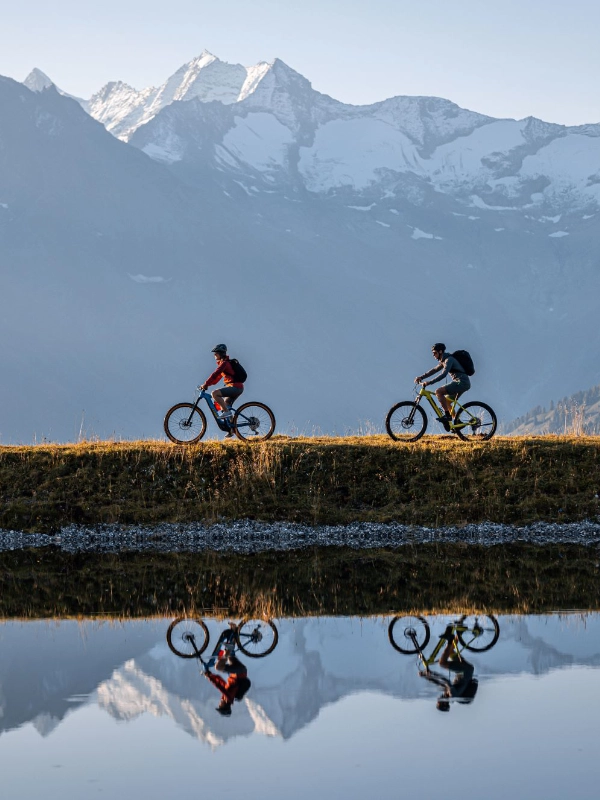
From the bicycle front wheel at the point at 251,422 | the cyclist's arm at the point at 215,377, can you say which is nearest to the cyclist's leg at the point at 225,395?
the cyclist's arm at the point at 215,377

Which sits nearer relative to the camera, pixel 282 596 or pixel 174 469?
pixel 282 596

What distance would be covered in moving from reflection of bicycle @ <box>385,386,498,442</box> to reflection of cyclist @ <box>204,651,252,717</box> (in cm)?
1818

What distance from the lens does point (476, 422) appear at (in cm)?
3247

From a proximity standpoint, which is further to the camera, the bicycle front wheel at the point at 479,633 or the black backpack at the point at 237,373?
the black backpack at the point at 237,373

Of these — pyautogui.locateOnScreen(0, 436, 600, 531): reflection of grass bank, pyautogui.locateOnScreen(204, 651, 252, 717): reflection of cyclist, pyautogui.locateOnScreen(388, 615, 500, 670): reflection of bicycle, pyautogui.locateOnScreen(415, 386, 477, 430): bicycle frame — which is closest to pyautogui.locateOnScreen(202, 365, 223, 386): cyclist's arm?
pyautogui.locateOnScreen(0, 436, 600, 531): reflection of grass bank

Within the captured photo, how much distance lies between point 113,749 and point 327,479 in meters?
21.0

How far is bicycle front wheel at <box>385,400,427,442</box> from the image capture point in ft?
107

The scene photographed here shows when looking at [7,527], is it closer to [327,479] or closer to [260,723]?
[327,479]

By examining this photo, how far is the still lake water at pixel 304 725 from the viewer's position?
10227 mm

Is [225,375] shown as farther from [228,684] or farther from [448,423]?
[228,684]

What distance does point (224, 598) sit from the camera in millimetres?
19234

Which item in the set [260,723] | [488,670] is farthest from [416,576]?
[260,723]

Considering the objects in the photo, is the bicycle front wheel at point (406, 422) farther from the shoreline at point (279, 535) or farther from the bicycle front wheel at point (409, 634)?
the bicycle front wheel at point (409, 634)

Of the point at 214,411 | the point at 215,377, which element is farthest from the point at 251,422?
the point at 215,377
